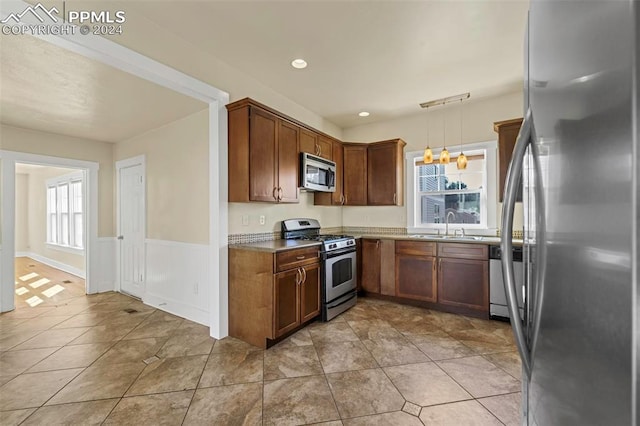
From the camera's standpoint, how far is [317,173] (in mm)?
3805

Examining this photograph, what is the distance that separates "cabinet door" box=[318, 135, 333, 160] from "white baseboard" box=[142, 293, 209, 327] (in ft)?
8.17

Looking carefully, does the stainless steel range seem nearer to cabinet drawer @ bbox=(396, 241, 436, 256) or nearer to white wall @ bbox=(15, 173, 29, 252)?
cabinet drawer @ bbox=(396, 241, 436, 256)

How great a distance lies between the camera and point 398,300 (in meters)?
3.92

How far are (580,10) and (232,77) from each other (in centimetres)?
309

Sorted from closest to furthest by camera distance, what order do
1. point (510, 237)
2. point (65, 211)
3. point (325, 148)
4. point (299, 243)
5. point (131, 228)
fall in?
1. point (510, 237)
2. point (299, 243)
3. point (325, 148)
4. point (131, 228)
5. point (65, 211)

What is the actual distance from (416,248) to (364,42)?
248 cm

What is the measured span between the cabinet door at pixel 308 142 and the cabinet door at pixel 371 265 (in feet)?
4.92

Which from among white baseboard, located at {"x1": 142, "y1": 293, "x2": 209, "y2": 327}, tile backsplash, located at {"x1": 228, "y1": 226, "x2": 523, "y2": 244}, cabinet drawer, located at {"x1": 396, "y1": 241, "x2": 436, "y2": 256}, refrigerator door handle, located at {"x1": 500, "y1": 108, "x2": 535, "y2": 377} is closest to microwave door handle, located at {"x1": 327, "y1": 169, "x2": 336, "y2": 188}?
tile backsplash, located at {"x1": 228, "y1": 226, "x2": 523, "y2": 244}

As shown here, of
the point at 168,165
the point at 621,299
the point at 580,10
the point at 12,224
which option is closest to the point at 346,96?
the point at 168,165

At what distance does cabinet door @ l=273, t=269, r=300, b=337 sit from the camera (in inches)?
103

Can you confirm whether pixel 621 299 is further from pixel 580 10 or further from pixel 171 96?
pixel 171 96

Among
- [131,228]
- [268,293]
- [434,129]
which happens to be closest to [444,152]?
[434,129]

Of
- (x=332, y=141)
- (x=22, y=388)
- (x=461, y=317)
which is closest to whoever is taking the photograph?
(x=22, y=388)

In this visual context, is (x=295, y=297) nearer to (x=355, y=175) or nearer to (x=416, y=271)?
(x=416, y=271)
